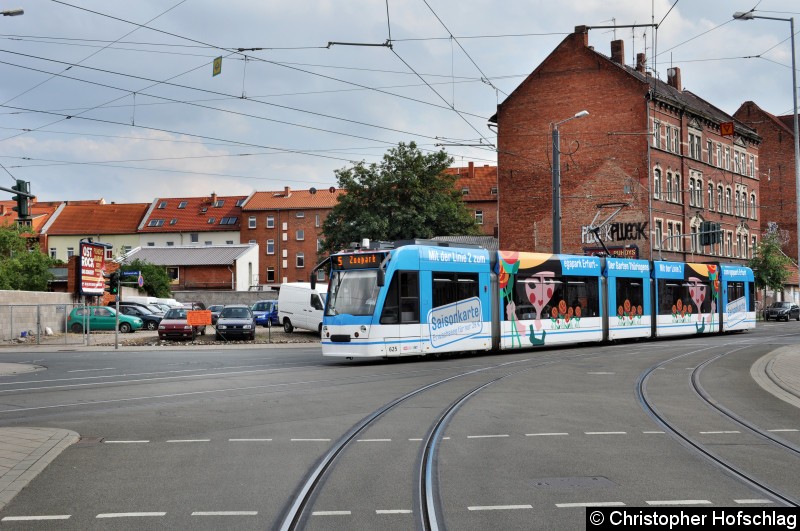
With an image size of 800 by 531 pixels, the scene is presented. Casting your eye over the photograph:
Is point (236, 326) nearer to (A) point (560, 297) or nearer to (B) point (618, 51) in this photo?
(A) point (560, 297)

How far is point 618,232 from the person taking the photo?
58.4 m

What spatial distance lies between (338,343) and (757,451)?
1442 centimetres

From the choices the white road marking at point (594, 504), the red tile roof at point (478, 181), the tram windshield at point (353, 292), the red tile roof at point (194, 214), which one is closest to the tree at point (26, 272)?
the red tile roof at point (194, 214)

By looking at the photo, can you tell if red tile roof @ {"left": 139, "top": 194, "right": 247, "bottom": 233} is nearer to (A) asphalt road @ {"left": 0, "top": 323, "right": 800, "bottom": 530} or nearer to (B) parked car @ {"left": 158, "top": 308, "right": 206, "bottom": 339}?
(B) parked car @ {"left": 158, "top": 308, "right": 206, "bottom": 339}

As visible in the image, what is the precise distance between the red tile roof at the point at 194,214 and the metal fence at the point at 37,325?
58.9 meters

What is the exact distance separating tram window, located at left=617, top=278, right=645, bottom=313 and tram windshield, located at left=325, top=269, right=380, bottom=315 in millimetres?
12646

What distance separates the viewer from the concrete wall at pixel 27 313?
39.0 meters

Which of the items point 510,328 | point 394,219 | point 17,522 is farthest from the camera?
point 394,219

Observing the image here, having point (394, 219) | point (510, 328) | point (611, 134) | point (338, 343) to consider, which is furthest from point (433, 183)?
point (338, 343)

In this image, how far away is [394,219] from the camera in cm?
6512

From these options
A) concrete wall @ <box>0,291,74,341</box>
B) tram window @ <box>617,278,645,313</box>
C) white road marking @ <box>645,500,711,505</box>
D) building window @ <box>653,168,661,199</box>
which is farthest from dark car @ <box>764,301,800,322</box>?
white road marking @ <box>645,500,711,505</box>

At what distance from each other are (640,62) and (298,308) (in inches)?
1370

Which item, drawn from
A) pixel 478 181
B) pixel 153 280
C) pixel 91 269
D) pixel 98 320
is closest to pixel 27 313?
pixel 98 320

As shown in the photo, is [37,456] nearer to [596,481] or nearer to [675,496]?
[596,481]
